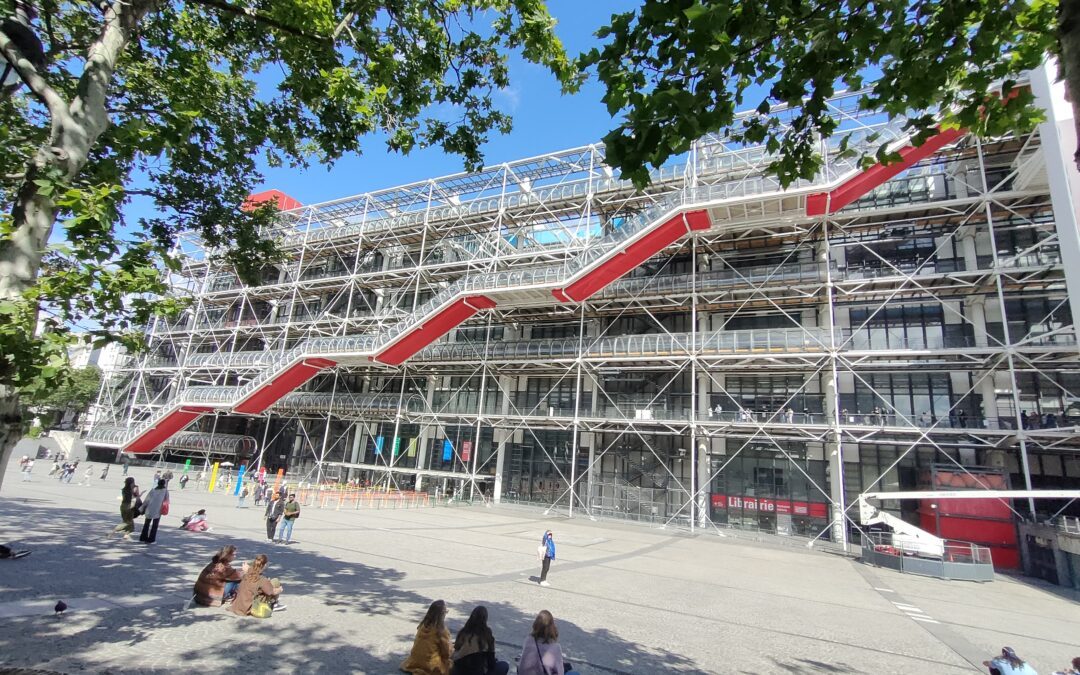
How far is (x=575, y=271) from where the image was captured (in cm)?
2022

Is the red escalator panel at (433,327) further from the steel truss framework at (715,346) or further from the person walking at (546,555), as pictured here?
the person walking at (546,555)

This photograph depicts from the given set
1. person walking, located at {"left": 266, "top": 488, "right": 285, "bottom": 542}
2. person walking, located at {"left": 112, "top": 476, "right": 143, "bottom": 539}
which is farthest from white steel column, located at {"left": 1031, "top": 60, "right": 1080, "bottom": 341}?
person walking, located at {"left": 112, "top": 476, "right": 143, "bottom": 539}

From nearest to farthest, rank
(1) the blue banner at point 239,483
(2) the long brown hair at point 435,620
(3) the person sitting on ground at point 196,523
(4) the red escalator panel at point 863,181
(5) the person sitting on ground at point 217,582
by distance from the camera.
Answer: (2) the long brown hair at point 435,620
(5) the person sitting on ground at point 217,582
(3) the person sitting on ground at point 196,523
(4) the red escalator panel at point 863,181
(1) the blue banner at point 239,483

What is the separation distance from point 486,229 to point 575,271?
8.74 m

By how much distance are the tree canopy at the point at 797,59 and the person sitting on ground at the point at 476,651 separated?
146 inches

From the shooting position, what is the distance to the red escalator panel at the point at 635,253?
759 inches

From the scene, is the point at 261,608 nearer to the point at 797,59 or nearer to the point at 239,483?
the point at 797,59

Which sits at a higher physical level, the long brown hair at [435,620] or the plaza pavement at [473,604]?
the long brown hair at [435,620]

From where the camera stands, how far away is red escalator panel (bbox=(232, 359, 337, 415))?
24.9m

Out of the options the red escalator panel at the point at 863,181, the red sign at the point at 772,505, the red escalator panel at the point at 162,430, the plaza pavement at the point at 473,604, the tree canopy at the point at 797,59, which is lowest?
the plaza pavement at the point at 473,604

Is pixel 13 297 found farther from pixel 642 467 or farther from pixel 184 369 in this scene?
pixel 184 369

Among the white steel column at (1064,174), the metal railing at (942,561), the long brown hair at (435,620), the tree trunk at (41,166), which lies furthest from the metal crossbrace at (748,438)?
the tree trunk at (41,166)

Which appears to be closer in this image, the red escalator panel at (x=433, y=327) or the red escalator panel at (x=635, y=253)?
the red escalator panel at (x=635, y=253)

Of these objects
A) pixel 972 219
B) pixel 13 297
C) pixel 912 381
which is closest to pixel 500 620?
pixel 13 297
